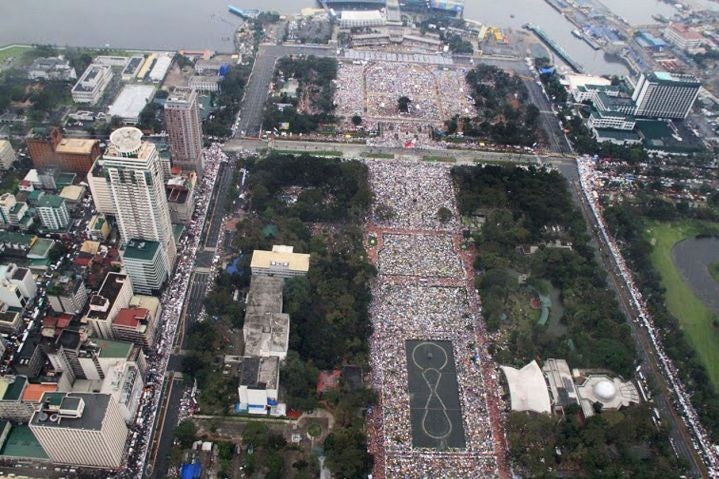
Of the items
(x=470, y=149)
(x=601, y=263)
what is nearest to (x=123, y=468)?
(x=601, y=263)

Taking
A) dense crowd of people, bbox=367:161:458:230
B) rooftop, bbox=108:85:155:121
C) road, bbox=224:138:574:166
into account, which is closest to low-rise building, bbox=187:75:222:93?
rooftop, bbox=108:85:155:121

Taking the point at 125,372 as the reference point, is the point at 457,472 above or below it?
below

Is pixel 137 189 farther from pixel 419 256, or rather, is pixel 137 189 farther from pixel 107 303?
pixel 419 256

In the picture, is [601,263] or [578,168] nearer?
[601,263]

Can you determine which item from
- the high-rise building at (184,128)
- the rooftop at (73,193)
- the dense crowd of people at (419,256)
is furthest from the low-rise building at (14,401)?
the dense crowd of people at (419,256)

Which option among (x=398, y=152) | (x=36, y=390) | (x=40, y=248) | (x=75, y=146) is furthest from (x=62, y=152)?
(x=398, y=152)

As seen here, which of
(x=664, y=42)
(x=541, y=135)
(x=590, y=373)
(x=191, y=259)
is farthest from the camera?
(x=664, y=42)

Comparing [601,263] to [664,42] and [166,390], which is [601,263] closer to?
[166,390]

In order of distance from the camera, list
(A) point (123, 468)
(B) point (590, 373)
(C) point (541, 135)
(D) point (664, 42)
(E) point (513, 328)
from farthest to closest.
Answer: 1. (D) point (664, 42)
2. (C) point (541, 135)
3. (E) point (513, 328)
4. (B) point (590, 373)
5. (A) point (123, 468)
